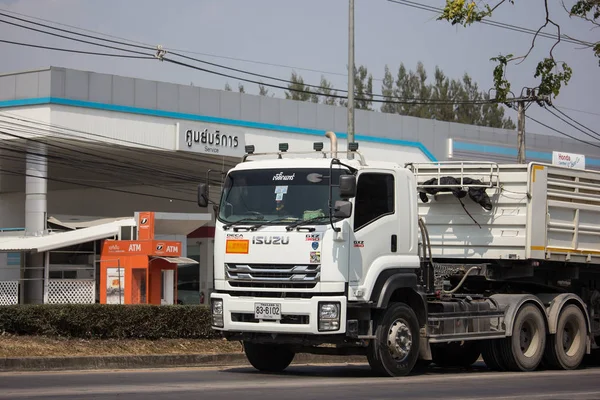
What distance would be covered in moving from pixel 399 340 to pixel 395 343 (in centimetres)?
9

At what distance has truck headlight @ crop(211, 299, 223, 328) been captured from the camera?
13.8 m

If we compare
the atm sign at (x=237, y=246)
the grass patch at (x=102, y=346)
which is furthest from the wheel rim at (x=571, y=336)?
the atm sign at (x=237, y=246)

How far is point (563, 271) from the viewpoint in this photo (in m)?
17.3

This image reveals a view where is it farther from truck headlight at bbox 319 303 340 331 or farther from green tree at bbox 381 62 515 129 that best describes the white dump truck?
green tree at bbox 381 62 515 129

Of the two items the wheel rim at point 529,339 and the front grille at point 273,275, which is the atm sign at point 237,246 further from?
the wheel rim at point 529,339

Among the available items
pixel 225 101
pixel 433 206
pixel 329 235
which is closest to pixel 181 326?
pixel 433 206

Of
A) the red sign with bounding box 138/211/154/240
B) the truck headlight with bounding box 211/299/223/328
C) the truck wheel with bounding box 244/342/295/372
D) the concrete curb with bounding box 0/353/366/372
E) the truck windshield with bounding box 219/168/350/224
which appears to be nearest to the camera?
the truck windshield with bounding box 219/168/350/224

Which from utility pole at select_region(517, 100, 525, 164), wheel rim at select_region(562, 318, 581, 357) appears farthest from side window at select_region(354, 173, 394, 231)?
utility pole at select_region(517, 100, 525, 164)

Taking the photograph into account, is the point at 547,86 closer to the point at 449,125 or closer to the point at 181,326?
the point at 181,326

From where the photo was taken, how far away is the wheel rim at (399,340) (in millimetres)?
13898

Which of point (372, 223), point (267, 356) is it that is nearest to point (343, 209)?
point (372, 223)

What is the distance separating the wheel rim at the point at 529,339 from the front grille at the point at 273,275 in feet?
15.8

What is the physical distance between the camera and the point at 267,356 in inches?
596

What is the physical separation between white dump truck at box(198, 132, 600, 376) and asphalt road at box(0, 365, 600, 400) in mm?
576
